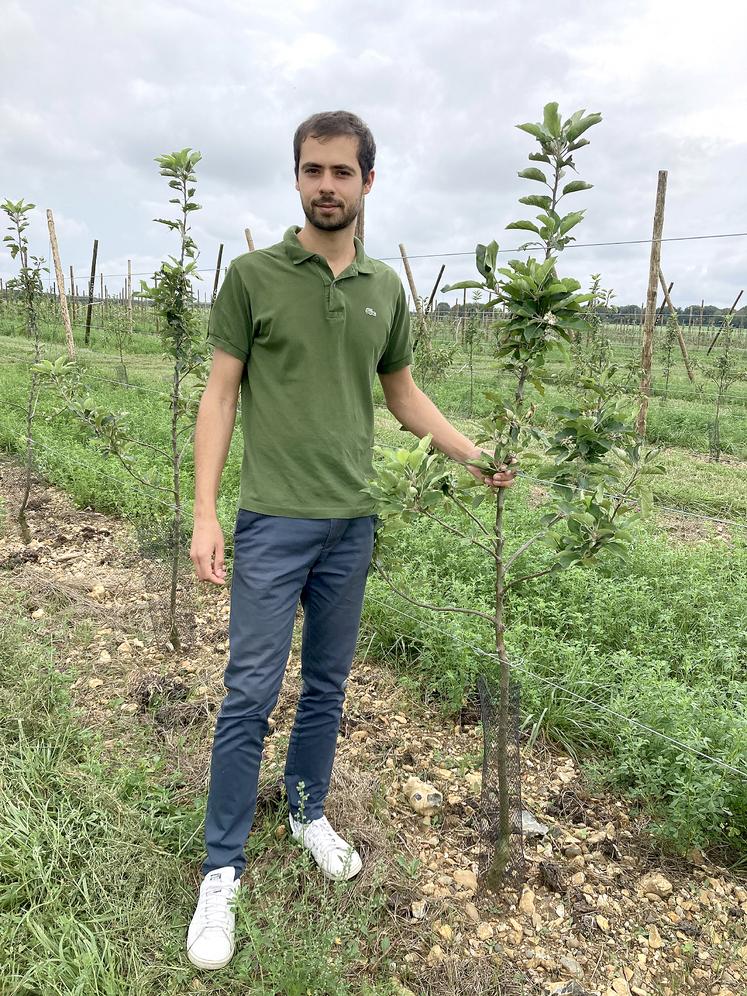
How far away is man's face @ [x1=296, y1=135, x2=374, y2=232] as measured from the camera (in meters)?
1.87

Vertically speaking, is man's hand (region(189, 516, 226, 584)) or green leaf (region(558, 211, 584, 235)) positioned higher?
green leaf (region(558, 211, 584, 235))

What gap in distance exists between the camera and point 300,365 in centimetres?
194

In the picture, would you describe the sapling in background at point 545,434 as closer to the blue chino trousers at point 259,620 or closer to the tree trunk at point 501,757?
the tree trunk at point 501,757

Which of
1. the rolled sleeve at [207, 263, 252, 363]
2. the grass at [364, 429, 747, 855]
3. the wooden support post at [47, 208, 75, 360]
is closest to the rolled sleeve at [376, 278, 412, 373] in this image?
the rolled sleeve at [207, 263, 252, 363]

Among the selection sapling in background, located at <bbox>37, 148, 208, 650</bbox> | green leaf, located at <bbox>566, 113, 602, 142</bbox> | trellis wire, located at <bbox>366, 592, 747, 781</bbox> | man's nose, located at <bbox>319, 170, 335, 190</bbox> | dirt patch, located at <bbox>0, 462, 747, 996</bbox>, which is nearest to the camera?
green leaf, located at <bbox>566, 113, 602, 142</bbox>

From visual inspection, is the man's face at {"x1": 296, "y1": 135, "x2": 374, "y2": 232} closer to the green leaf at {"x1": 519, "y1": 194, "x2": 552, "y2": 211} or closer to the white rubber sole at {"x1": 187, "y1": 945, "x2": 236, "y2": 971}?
Result: the green leaf at {"x1": 519, "y1": 194, "x2": 552, "y2": 211}

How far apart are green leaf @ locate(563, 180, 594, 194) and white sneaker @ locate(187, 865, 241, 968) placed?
2.14m

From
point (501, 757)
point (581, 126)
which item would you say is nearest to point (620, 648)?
point (501, 757)

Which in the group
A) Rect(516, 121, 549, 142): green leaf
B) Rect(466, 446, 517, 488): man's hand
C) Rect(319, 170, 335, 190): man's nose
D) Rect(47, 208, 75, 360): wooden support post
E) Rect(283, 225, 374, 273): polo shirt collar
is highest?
Rect(47, 208, 75, 360): wooden support post

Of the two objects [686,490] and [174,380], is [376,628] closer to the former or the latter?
[174,380]

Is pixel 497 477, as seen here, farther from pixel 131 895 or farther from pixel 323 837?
pixel 131 895

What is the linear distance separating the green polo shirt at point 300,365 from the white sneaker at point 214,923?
1.10 m

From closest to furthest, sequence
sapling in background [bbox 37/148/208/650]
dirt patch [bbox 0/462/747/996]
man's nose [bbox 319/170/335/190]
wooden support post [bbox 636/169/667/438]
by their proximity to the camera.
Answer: man's nose [bbox 319/170/335/190] < dirt patch [bbox 0/462/747/996] < sapling in background [bbox 37/148/208/650] < wooden support post [bbox 636/169/667/438]

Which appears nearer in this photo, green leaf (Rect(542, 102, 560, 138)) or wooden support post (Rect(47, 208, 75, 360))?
green leaf (Rect(542, 102, 560, 138))
